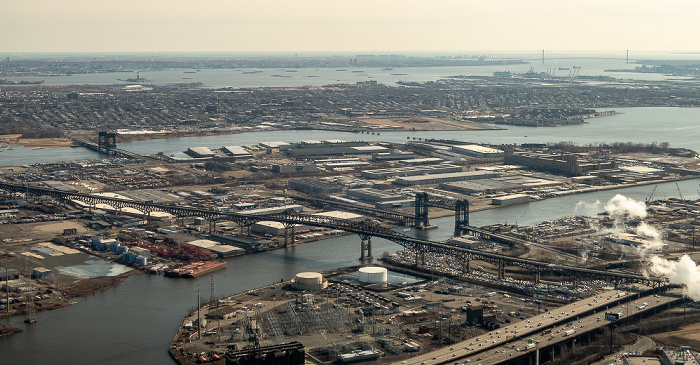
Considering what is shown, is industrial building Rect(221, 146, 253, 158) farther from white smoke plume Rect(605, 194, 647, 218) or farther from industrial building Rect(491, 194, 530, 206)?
white smoke plume Rect(605, 194, 647, 218)

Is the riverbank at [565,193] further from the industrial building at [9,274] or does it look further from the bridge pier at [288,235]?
the industrial building at [9,274]

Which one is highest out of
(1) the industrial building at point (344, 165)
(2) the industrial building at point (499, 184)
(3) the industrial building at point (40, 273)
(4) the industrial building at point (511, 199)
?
(1) the industrial building at point (344, 165)

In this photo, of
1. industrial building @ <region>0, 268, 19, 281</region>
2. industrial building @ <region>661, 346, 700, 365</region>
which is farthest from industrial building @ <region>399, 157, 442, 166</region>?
industrial building @ <region>661, 346, 700, 365</region>

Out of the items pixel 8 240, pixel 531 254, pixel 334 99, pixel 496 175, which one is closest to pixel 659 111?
pixel 334 99

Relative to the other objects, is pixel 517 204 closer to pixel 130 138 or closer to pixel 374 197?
pixel 374 197

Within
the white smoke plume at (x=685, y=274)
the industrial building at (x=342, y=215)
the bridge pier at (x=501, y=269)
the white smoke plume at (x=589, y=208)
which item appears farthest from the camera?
the white smoke plume at (x=589, y=208)

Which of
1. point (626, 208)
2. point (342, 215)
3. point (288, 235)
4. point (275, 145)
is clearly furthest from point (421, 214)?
point (275, 145)

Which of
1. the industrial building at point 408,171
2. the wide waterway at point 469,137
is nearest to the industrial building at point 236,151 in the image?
the wide waterway at point 469,137
